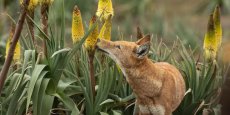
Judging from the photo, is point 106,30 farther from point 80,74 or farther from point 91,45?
point 80,74

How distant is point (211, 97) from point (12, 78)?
166 centimetres

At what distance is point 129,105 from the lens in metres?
5.29

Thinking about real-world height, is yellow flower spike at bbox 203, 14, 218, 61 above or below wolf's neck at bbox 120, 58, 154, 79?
above

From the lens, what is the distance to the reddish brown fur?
4566 mm

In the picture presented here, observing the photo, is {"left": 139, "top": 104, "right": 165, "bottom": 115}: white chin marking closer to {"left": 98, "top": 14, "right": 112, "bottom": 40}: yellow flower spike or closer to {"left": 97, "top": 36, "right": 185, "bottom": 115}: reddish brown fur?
{"left": 97, "top": 36, "right": 185, "bottom": 115}: reddish brown fur

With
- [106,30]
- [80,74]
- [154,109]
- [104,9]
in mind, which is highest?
[104,9]

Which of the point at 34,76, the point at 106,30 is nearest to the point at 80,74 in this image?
the point at 106,30

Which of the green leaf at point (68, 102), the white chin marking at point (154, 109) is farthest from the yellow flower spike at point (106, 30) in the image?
the white chin marking at point (154, 109)

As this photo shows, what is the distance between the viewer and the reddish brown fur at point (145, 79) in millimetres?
4566

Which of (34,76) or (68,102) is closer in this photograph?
(34,76)

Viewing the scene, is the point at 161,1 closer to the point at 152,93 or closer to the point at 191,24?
the point at 191,24

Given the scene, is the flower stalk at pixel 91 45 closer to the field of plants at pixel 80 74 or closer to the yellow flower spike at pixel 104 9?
the field of plants at pixel 80 74

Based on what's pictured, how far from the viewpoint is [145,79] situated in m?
4.63

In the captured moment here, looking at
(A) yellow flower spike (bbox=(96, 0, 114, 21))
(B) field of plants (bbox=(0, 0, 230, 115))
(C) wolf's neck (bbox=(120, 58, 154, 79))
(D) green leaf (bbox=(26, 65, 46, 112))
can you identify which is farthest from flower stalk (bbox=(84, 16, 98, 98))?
(C) wolf's neck (bbox=(120, 58, 154, 79))
